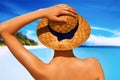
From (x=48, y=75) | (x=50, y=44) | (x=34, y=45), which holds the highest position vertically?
(x=34, y=45)

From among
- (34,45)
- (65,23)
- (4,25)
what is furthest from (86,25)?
(34,45)

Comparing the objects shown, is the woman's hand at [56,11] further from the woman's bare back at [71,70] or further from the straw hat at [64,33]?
the woman's bare back at [71,70]

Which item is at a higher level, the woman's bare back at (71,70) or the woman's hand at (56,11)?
the woman's hand at (56,11)

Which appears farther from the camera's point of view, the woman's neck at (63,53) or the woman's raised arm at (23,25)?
the woman's neck at (63,53)

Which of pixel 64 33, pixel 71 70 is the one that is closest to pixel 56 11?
pixel 64 33

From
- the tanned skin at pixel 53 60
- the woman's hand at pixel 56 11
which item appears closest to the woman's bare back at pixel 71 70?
the tanned skin at pixel 53 60

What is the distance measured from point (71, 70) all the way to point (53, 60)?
0.38 ft

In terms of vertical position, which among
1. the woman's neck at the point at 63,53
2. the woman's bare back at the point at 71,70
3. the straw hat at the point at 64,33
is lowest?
the woman's bare back at the point at 71,70

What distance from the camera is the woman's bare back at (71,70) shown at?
243cm

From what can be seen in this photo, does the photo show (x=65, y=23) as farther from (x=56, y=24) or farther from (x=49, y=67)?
(x=49, y=67)

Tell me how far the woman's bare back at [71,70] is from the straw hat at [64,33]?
8 centimetres

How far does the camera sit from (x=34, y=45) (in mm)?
7051

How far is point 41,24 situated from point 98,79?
448mm

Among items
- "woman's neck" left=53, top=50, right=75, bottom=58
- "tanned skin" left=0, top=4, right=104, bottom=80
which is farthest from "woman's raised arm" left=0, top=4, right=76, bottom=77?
"woman's neck" left=53, top=50, right=75, bottom=58
